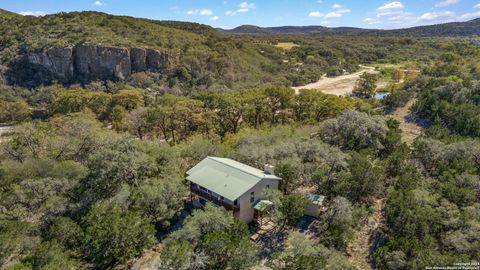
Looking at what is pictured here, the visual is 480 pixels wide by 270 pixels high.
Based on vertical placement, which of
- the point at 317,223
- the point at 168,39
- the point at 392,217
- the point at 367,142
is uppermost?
the point at 168,39

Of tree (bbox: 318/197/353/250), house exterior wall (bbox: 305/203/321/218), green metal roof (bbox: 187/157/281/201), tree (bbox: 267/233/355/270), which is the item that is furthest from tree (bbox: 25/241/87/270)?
house exterior wall (bbox: 305/203/321/218)

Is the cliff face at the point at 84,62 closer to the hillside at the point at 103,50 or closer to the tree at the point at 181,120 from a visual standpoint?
the hillside at the point at 103,50

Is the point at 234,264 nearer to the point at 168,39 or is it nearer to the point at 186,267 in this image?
the point at 186,267

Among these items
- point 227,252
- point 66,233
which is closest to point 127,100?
point 66,233

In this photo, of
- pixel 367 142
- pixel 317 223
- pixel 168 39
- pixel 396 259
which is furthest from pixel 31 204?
pixel 168 39

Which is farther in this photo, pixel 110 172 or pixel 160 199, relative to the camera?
pixel 110 172

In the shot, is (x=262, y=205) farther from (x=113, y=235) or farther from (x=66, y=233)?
(x=66, y=233)

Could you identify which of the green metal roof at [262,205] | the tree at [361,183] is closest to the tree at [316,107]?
the tree at [361,183]

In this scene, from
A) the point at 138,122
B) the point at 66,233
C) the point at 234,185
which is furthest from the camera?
the point at 138,122
